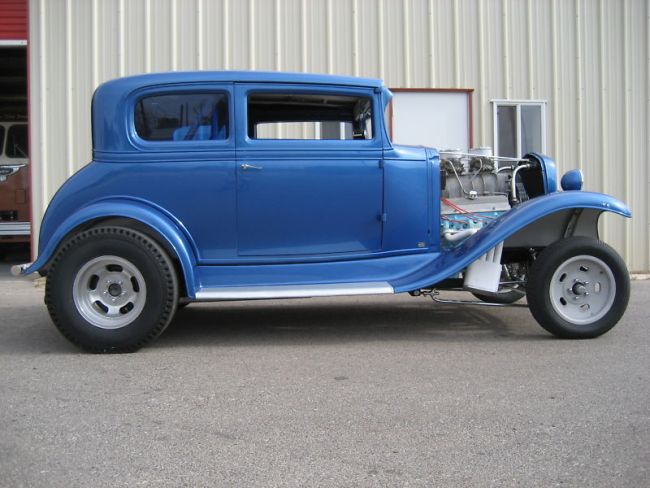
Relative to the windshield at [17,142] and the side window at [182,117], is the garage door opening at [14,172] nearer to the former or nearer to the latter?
the windshield at [17,142]

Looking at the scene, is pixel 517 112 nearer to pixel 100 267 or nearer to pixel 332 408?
pixel 100 267

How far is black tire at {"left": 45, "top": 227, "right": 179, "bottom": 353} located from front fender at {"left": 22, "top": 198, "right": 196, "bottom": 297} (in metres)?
0.09

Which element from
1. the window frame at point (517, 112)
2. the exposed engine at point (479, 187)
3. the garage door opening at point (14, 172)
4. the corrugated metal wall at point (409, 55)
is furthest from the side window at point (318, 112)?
the garage door opening at point (14, 172)

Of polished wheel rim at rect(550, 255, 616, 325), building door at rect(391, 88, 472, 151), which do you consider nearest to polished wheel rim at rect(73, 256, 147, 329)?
polished wheel rim at rect(550, 255, 616, 325)

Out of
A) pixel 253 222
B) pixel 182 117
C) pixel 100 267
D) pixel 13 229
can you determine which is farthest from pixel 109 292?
pixel 13 229

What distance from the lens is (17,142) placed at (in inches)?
460

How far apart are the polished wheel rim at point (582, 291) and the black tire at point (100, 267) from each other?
9.80 feet

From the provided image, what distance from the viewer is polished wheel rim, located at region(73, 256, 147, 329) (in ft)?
15.2

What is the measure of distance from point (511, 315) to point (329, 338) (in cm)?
197

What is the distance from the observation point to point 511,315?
604cm

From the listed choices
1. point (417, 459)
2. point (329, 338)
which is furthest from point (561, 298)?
point (417, 459)

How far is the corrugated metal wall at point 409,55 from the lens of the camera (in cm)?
871

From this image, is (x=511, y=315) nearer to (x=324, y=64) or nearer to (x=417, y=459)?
(x=417, y=459)

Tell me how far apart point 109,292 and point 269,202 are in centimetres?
140
